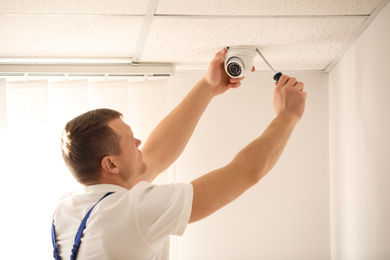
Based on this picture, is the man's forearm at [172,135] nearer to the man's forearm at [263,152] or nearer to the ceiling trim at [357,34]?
the man's forearm at [263,152]

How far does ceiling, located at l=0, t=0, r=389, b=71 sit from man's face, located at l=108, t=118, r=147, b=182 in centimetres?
44

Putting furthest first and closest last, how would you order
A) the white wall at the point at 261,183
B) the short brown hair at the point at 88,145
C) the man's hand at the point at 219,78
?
the white wall at the point at 261,183 → the man's hand at the point at 219,78 → the short brown hair at the point at 88,145

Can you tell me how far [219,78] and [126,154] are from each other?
0.65 metres

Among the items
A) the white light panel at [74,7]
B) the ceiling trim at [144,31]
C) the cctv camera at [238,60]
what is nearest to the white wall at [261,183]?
the ceiling trim at [144,31]

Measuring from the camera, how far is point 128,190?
1.39m

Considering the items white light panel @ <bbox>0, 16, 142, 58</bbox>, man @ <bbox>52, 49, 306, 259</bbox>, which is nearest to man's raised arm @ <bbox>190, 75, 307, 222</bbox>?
man @ <bbox>52, 49, 306, 259</bbox>

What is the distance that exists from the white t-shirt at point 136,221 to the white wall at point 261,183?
1224 millimetres

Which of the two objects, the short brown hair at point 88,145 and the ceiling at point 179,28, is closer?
the short brown hair at point 88,145

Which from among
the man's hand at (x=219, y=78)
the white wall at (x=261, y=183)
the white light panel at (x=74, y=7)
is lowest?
the white wall at (x=261, y=183)

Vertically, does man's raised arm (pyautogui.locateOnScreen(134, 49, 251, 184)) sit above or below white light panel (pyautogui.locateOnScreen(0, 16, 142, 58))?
below

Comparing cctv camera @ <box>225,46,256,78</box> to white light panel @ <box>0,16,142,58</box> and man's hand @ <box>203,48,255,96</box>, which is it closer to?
man's hand @ <box>203,48,255,96</box>

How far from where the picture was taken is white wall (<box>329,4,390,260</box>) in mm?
1773

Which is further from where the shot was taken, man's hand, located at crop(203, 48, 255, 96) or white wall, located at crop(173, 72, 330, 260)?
white wall, located at crop(173, 72, 330, 260)

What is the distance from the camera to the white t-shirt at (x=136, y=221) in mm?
1251
